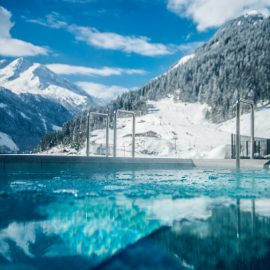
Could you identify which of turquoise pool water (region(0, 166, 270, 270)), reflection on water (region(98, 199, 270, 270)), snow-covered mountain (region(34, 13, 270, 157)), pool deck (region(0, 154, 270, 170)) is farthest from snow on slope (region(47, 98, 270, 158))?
reflection on water (region(98, 199, 270, 270))

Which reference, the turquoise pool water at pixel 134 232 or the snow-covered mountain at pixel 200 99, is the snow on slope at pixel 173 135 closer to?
the snow-covered mountain at pixel 200 99

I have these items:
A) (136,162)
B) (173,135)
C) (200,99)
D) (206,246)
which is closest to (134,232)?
(206,246)

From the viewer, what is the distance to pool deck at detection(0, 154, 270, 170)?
10.5 meters

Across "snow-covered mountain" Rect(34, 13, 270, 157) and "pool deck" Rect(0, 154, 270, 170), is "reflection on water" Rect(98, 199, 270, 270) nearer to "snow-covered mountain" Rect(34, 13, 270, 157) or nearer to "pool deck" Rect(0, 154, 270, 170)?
"pool deck" Rect(0, 154, 270, 170)

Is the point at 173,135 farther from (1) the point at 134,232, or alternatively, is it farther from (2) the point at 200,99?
(1) the point at 134,232

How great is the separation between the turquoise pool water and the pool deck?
5.94 metres

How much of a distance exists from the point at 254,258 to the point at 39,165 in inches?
364

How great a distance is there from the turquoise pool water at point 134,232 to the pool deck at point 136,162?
19.5 feet

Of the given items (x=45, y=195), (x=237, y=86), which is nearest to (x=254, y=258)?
(x=45, y=195)

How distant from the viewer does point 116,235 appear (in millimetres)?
2885

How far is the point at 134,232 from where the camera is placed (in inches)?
117

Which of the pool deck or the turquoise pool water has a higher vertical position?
the pool deck

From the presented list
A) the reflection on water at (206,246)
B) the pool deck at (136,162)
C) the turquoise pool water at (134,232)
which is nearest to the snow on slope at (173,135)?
the pool deck at (136,162)

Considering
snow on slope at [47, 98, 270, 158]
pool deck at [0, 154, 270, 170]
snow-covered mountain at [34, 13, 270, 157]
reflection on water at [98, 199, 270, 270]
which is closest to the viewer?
reflection on water at [98, 199, 270, 270]
